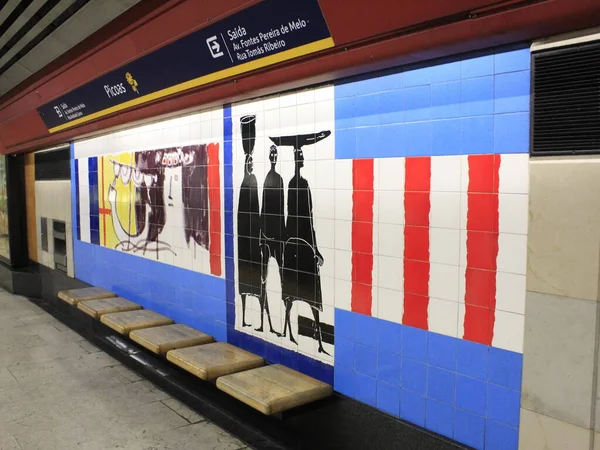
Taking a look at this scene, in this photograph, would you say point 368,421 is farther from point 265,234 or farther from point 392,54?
point 392,54

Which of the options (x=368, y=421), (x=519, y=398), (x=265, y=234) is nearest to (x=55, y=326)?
(x=265, y=234)

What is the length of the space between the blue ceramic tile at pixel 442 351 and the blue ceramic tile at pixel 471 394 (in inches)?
2.9

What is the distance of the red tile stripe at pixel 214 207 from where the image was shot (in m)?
4.01

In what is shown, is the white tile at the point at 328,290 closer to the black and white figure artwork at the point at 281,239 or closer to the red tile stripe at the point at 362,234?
the black and white figure artwork at the point at 281,239

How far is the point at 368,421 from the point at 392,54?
190 cm

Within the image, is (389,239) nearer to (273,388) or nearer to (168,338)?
(273,388)

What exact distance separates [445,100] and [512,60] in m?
0.35

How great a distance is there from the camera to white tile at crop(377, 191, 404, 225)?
2646 millimetres

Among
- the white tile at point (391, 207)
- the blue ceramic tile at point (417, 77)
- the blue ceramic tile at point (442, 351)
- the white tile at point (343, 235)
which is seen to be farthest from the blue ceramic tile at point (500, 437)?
the blue ceramic tile at point (417, 77)

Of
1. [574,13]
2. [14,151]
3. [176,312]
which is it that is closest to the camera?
[574,13]

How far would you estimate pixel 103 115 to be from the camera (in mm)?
5129

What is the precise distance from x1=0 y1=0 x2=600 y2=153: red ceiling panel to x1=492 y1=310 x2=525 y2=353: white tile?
3.74ft

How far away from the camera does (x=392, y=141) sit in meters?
2.68

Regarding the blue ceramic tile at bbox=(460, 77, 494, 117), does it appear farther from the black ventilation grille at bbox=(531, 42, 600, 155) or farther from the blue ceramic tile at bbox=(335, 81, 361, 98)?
the blue ceramic tile at bbox=(335, 81, 361, 98)
